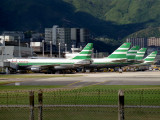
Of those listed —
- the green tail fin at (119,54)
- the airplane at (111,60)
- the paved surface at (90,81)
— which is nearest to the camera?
the paved surface at (90,81)

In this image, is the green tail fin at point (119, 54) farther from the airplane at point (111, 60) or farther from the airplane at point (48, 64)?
the airplane at point (48, 64)

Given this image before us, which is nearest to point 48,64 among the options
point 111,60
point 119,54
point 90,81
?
point 111,60

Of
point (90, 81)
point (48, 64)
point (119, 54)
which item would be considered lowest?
point (90, 81)

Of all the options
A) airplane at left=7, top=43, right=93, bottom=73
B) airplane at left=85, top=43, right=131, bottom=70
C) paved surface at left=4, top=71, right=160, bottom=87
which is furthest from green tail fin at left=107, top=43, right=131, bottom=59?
paved surface at left=4, top=71, right=160, bottom=87

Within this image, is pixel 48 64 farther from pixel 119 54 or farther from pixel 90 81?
pixel 90 81

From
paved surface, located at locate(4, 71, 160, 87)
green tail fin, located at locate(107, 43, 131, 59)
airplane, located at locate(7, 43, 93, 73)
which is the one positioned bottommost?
paved surface, located at locate(4, 71, 160, 87)

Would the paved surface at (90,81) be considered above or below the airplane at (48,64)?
below

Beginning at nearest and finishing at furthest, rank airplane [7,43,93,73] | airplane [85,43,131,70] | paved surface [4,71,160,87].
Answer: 1. paved surface [4,71,160,87]
2. airplane [7,43,93,73]
3. airplane [85,43,131,70]

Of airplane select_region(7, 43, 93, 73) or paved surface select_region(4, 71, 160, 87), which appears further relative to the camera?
airplane select_region(7, 43, 93, 73)

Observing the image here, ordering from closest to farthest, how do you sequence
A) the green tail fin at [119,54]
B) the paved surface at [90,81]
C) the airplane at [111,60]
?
the paved surface at [90,81] → the airplane at [111,60] → the green tail fin at [119,54]

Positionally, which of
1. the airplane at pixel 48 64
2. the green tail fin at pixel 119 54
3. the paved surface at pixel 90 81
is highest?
the green tail fin at pixel 119 54

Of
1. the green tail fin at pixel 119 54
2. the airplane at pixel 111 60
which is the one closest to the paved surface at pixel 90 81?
the airplane at pixel 111 60

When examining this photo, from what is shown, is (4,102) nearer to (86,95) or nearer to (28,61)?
(86,95)

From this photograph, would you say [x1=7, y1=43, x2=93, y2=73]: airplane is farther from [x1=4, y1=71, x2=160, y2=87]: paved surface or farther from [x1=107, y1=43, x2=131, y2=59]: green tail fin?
[x1=4, y1=71, x2=160, y2=87]: paved surface
